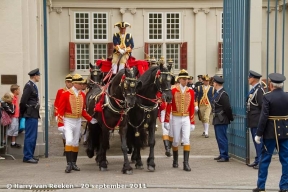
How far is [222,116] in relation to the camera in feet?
47.2

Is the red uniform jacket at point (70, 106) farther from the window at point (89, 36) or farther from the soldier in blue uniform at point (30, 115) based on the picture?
the window at point (89, 36)

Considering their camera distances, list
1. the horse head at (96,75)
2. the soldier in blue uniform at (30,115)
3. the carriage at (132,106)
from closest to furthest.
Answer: the carriage at (132,106), the soldier in blue uniform at (30,115), the horse head at (96,75)

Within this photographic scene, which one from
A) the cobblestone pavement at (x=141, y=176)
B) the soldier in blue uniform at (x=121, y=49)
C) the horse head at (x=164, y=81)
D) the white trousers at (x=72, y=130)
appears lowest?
the cobblestone pavement at (x=141, y=176)

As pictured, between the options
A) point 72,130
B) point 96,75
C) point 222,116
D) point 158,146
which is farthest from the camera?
point 158,146

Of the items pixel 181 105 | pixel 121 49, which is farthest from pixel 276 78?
pixel 121 49

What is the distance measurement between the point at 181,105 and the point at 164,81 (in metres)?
0.84

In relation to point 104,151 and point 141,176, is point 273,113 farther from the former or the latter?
point 104,151

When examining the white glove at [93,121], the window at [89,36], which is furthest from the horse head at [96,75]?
the window at [89,36]

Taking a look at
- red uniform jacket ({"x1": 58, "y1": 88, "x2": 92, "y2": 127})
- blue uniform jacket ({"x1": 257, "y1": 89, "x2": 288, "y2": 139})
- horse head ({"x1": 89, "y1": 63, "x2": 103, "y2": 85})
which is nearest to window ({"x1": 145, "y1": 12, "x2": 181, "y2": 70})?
horse head ({"x1": 89, "y1": 63, "x2": 103, "y2": 85})

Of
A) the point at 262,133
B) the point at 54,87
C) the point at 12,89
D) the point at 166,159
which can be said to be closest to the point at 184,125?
the point at 166,159

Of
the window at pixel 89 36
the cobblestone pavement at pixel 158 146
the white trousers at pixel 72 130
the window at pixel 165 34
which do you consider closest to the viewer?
the white trousers at pixel 72 130

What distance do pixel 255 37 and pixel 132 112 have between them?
342cm

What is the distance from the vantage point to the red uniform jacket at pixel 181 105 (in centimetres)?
1300

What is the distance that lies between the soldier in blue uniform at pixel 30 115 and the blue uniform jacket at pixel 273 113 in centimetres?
598
